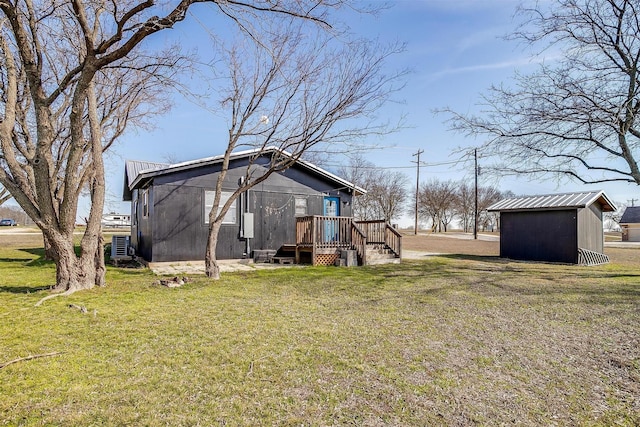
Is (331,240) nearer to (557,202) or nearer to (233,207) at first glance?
(233,207)

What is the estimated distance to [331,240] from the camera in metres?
11.4

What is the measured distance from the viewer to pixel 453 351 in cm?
353

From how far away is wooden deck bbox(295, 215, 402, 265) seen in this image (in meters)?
11.1

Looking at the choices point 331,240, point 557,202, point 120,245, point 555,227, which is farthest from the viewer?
point 557,202

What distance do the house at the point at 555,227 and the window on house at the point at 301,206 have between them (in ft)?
26.8

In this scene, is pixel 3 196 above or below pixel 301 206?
above

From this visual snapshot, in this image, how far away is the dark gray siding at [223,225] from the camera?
412 inches

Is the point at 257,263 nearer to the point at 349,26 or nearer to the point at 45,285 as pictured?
the point at 45,285

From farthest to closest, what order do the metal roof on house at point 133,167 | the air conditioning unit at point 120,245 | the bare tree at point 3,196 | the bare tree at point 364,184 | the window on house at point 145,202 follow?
1. the bare tree at point 364,184
2. the metal roof on house at point 133,167
3. the bare tree at point 3,196
4. the air conditioning unit at point 120,245
5. the window on house at point 145,202

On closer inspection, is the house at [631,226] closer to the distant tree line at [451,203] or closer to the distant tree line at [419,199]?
the distant tree line at [419,199]

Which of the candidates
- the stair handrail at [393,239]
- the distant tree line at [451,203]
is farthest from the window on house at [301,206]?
the distant tree line at [451,203]

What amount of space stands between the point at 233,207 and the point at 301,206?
2.44 meters

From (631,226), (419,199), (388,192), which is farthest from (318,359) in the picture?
(419,199)

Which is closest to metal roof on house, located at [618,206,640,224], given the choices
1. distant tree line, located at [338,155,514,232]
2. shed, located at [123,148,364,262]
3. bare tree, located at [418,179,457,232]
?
distant tree line, located at [338,155,514,232]
